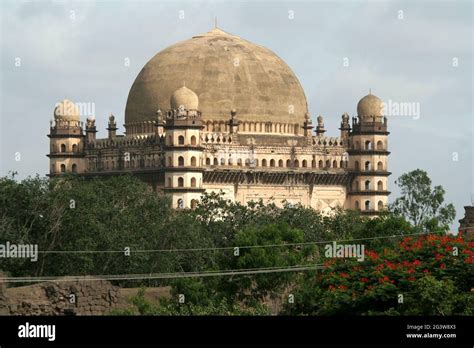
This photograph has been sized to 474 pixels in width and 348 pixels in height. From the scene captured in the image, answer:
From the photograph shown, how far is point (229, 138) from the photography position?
112 m

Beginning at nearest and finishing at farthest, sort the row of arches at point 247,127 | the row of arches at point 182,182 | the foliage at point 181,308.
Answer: the foliage at point 181,308 → the row of arches at point 182,182 → the row of arches at point 247,127

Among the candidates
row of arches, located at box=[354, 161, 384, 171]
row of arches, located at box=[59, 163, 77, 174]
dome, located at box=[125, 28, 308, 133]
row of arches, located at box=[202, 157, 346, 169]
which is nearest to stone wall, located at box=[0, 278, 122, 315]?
row of arches, located at box=[202, 157, 346, 169]

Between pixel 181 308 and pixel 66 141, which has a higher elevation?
pixel 66 141

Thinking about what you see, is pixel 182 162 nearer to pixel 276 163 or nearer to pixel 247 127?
pixel 247 127

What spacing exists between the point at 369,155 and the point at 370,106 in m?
3.15

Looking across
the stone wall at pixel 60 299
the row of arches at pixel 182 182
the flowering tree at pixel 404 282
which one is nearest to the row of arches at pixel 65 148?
the row of arches at pixel 182 182

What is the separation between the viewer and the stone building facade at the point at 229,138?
109500 millimetres

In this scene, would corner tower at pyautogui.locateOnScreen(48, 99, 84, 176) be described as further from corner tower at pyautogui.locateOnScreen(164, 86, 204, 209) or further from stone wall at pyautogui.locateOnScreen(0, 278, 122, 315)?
stone wall at pyautogui.locateOnScreen(0, 278, 122, 315)

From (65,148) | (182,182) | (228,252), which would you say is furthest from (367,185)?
(228,252)

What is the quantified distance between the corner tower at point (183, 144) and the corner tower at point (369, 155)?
12345 millimetres

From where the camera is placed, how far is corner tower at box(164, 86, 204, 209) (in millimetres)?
108062

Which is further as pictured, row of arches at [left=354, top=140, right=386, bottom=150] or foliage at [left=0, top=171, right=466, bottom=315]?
row of arches at [left=354, top=140, right=386, bottom=150]

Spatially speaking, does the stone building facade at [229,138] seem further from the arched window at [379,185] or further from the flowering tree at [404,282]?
the flowering tree at [404,282]

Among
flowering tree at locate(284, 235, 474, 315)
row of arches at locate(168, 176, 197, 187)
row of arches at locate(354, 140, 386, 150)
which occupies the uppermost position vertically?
row of arches at locate(354, 140, 386, 150)
